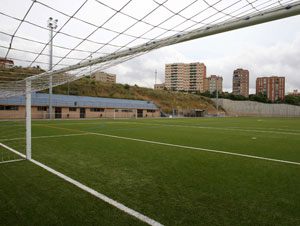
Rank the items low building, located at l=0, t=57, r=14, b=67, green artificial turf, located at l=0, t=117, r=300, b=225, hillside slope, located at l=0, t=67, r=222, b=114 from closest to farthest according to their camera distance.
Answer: green artificial turf, located at l=0, t=117, r=300, b=225 → low building, located at l=0, t=57, r=14, b=67 → hillside slope, located at l=0, t=67, r=222, b=114

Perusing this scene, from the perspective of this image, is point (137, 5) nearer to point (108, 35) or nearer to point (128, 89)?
point (108, 35)

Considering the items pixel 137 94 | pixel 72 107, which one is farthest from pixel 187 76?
pixel 72 107

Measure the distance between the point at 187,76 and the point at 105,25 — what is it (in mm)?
151591

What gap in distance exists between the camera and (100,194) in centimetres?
396

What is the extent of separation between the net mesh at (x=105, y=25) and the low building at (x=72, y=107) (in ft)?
102

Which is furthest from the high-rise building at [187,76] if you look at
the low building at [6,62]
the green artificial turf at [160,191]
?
the low building at [6,62]

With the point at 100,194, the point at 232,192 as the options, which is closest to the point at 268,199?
the point at 232,192

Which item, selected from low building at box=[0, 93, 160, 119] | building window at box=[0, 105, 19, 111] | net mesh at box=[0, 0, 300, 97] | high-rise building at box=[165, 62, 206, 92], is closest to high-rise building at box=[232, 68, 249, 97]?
high-rise building at box=[165, 62, 206, 92]

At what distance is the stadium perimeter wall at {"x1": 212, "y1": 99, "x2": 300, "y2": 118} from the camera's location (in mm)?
69031

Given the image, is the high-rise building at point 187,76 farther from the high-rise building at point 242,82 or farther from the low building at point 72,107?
the low building at point 72,107

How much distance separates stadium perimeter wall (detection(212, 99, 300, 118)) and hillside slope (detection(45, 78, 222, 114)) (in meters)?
6.27

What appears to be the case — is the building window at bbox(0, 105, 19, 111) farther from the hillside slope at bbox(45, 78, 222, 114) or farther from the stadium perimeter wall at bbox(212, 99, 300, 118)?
the stadium perimeter wall at bbox(212, 99, 300, 118)

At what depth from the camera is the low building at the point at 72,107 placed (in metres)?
32.4

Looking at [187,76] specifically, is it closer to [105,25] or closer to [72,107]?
[72,107]
